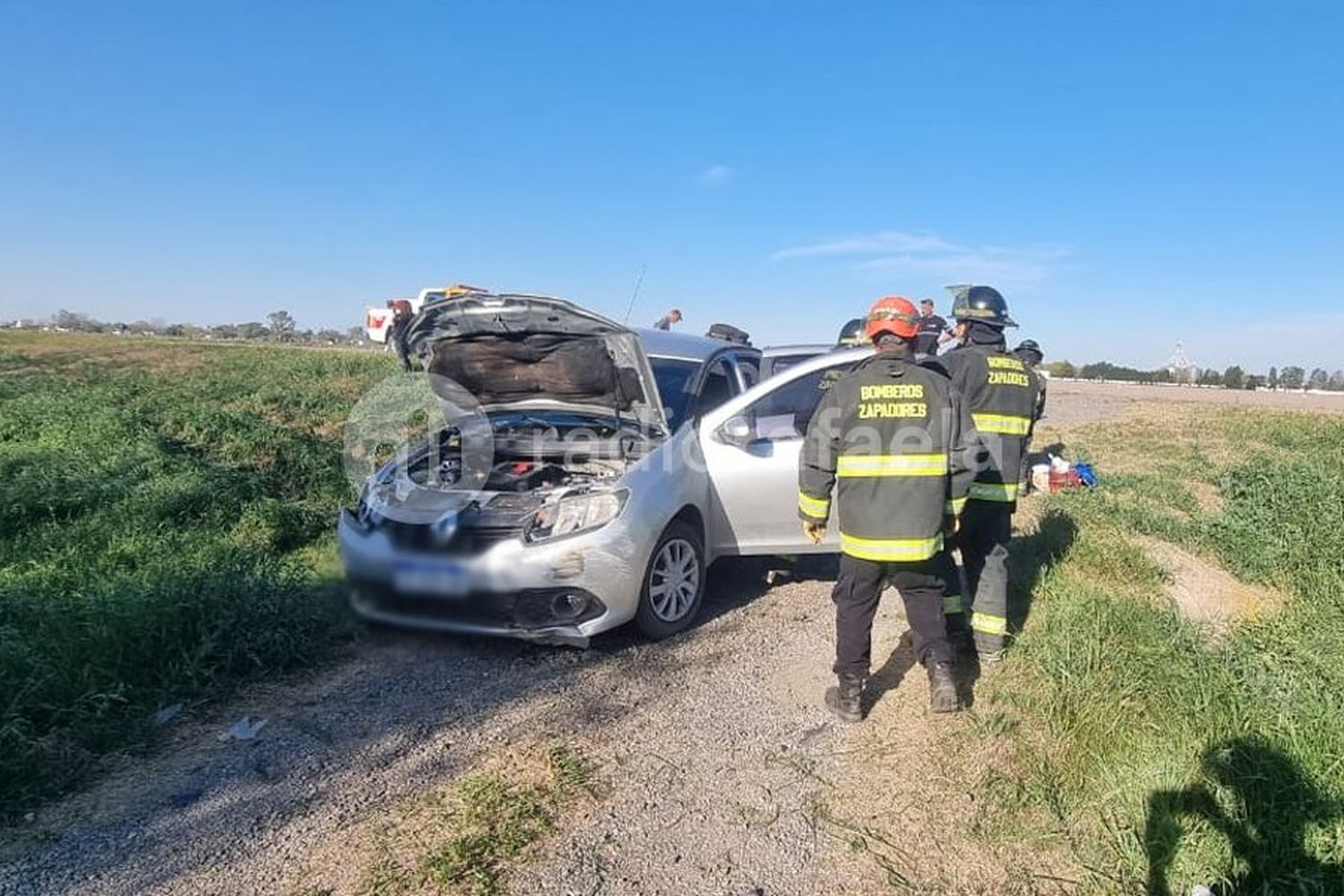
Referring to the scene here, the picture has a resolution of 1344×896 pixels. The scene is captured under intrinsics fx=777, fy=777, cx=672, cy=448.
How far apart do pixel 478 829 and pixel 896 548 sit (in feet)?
6.09

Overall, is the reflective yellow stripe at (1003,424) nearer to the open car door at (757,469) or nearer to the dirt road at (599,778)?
the open car door at (757,469)

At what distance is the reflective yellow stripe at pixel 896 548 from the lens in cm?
314

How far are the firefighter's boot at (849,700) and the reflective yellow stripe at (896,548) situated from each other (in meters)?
0.56

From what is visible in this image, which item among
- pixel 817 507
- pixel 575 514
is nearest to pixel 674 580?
pixel 575 514

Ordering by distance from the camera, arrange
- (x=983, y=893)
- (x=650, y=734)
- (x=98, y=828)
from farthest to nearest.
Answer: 1. (x=650, y=734)
2. (x=98, y=828)
3. (x=983, y=893)

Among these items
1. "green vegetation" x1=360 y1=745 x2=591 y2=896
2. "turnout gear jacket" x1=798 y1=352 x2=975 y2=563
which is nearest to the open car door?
"turnout gear jacket" x1=798 y1=352 x2=975 y2=563

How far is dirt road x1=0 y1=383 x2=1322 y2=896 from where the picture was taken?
2.37 m

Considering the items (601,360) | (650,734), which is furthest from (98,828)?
(601,360)

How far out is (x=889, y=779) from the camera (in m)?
2.88

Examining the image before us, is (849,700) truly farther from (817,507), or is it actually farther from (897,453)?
(897,453)

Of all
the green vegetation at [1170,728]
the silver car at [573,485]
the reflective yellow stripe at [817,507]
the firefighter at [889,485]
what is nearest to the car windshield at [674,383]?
the silver car at [573,485]

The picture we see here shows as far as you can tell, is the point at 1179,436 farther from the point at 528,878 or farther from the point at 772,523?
the point at 528,878

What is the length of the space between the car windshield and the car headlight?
85 centimetres

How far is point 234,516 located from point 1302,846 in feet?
21.9
